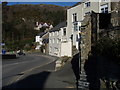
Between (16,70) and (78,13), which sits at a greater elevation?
(78,13)

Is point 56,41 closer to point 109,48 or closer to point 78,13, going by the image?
point 78,13

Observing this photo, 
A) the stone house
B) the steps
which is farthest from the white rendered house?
the steps

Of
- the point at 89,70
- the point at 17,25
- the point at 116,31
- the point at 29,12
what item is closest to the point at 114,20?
the point at 116,31

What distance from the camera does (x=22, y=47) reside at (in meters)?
68.7

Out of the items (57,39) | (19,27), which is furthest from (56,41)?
(19,27)

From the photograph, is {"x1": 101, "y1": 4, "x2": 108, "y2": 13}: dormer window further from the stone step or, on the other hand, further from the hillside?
the hillside

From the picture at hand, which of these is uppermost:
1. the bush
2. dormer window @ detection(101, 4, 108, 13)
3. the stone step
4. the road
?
dormer window @ detection(101, 4, 108, 13)

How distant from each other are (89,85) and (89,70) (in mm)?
1476

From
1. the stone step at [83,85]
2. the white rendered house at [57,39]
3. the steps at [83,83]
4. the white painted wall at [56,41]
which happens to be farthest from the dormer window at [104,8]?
the stone step at [83,85]

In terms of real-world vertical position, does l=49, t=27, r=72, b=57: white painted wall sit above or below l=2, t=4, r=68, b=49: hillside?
below

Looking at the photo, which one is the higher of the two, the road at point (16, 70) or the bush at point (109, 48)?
the bush at point (109, 48)

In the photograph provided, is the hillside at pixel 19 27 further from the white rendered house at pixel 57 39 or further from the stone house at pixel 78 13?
the stone house at pixel 78 13

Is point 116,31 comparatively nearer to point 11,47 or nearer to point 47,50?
point 47,50

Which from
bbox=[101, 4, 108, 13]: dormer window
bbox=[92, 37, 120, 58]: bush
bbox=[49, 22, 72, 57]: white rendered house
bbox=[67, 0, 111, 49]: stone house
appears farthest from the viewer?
bbox=[49, 22, 72, 57]: white rendered house
